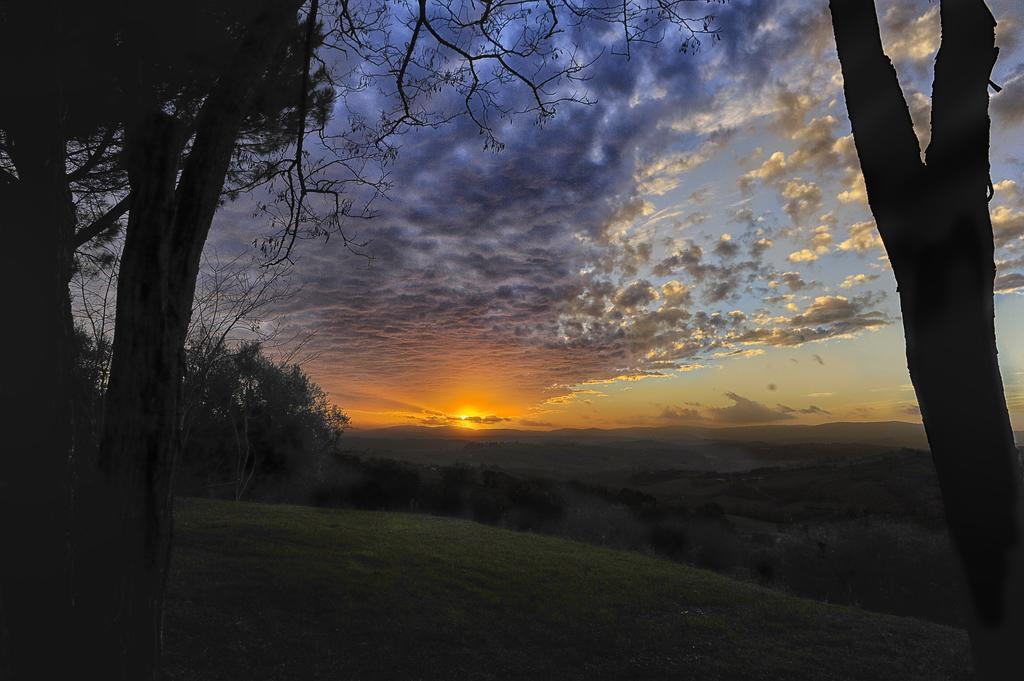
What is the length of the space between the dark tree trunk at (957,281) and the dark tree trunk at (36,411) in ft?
16.2

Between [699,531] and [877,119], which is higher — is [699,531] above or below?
below

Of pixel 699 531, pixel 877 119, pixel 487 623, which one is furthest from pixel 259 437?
pixel 877 119

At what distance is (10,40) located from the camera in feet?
13.7

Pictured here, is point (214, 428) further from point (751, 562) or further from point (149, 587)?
point (149, 587)

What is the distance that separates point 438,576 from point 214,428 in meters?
18.3

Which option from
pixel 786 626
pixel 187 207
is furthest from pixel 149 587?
pixel 786 626

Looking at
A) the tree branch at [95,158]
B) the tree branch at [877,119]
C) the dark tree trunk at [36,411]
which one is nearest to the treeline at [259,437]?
the tree branch at [95,158]

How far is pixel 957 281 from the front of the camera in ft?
8.54

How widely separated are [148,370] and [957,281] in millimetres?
4619

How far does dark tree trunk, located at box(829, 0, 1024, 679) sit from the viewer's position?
245 cm

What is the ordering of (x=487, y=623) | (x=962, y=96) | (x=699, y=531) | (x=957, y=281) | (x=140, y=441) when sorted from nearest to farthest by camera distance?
(x=957, y=281) → (x=962, y=96) → (x=140, y=441) → (x=487, y=623) → (x=699, y=531)

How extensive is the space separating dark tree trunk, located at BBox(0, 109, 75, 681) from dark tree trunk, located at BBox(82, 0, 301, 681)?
0.79 ft

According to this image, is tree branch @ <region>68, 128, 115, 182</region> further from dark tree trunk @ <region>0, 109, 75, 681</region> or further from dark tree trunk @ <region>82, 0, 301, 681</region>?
dark tree trunk @ <region>82, 0, 301, 681</region>

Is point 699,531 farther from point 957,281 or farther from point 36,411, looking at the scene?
point 36,411
